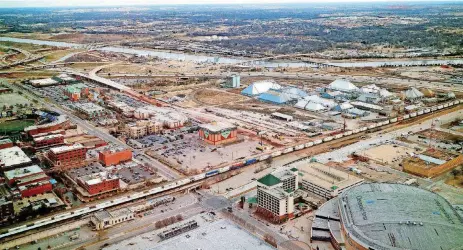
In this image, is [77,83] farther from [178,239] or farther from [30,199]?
[178,239]

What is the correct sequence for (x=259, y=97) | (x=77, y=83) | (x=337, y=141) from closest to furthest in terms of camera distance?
(x=337, y=141) < (x=259, y=97) < (x=77, y=83)

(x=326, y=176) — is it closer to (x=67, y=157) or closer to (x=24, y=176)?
(x=67, y=157)

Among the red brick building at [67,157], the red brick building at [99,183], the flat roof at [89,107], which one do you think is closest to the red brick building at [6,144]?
the red brick building at [67,157]

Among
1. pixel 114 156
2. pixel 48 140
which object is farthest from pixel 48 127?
pixel 114 156

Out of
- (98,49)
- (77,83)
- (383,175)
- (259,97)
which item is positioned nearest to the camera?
(383,175)

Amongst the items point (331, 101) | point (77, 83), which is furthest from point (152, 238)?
point (77, 83)

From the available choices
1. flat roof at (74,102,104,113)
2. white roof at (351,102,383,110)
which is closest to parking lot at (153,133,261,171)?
flat roof at (74,102,104,113)

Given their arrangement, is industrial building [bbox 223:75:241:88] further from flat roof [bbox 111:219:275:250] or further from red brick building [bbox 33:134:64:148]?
flat roof [bbox 111:219:275:250]
